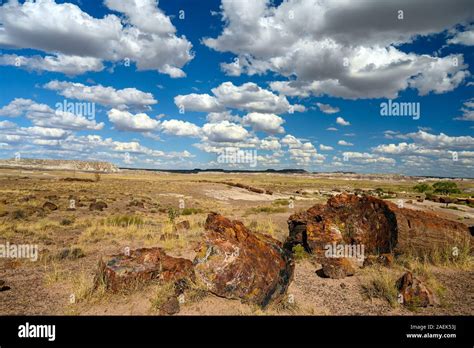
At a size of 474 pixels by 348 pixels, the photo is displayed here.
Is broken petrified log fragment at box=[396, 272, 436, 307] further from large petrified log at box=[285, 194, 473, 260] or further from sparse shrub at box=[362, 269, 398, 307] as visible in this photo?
large petrified log at box=[285, 194, 473, 260]

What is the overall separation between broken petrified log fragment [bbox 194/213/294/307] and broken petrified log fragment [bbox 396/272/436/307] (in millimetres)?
2412

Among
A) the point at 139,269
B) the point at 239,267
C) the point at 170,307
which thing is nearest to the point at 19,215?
the point at 139,269

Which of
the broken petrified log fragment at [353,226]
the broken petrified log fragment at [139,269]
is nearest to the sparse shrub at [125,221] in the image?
the broken petrified log fragment at [139,269]

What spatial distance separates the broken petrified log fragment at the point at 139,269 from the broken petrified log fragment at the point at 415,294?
4.59 metres

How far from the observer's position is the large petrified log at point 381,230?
10.2 meters

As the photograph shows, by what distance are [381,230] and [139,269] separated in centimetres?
758

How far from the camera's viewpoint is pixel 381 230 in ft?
34.3

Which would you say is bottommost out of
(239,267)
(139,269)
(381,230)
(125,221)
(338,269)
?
(125,221)

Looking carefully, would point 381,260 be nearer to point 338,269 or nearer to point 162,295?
point 338,269

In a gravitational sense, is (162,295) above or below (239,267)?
below

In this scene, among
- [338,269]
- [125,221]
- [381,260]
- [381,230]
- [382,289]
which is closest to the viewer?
[382,289]

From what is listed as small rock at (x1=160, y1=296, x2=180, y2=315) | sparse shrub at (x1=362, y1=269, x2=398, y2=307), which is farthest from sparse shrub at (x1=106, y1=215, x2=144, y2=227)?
sparse shrub at (x1=362, y1=269, x2=398, y2=307)
